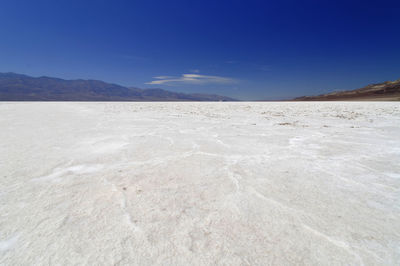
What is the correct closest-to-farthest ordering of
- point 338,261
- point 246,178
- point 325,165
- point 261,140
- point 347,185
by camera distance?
point 338,261, point 347,185, point 246,178, point 325,165, point 261,140

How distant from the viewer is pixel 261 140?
3469mm

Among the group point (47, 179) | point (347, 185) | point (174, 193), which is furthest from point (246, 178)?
point (47, 179)

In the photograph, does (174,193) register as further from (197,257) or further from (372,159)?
(372,159)

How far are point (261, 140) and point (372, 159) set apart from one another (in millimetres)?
1521

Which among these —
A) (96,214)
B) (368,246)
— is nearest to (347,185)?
(368,246)

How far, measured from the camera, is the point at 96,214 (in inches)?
50.8

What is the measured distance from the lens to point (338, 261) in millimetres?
953

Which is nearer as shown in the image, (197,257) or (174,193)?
(197,257)

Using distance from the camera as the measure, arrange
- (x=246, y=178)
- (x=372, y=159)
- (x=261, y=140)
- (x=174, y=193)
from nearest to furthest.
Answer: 1. (x=174, y=193)
2. (x=246, y=178)
3. (x=372, y=159)
4. (x=261, y=140)

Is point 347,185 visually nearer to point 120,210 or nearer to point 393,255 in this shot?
point 393,255

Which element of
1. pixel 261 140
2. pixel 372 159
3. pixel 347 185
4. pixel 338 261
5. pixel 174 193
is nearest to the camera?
pixel 338 261

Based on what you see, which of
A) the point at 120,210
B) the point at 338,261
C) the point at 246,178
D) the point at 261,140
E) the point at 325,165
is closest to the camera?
the point at 338,261

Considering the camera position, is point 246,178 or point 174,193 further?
point 246,178

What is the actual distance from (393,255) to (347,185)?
846 mm
